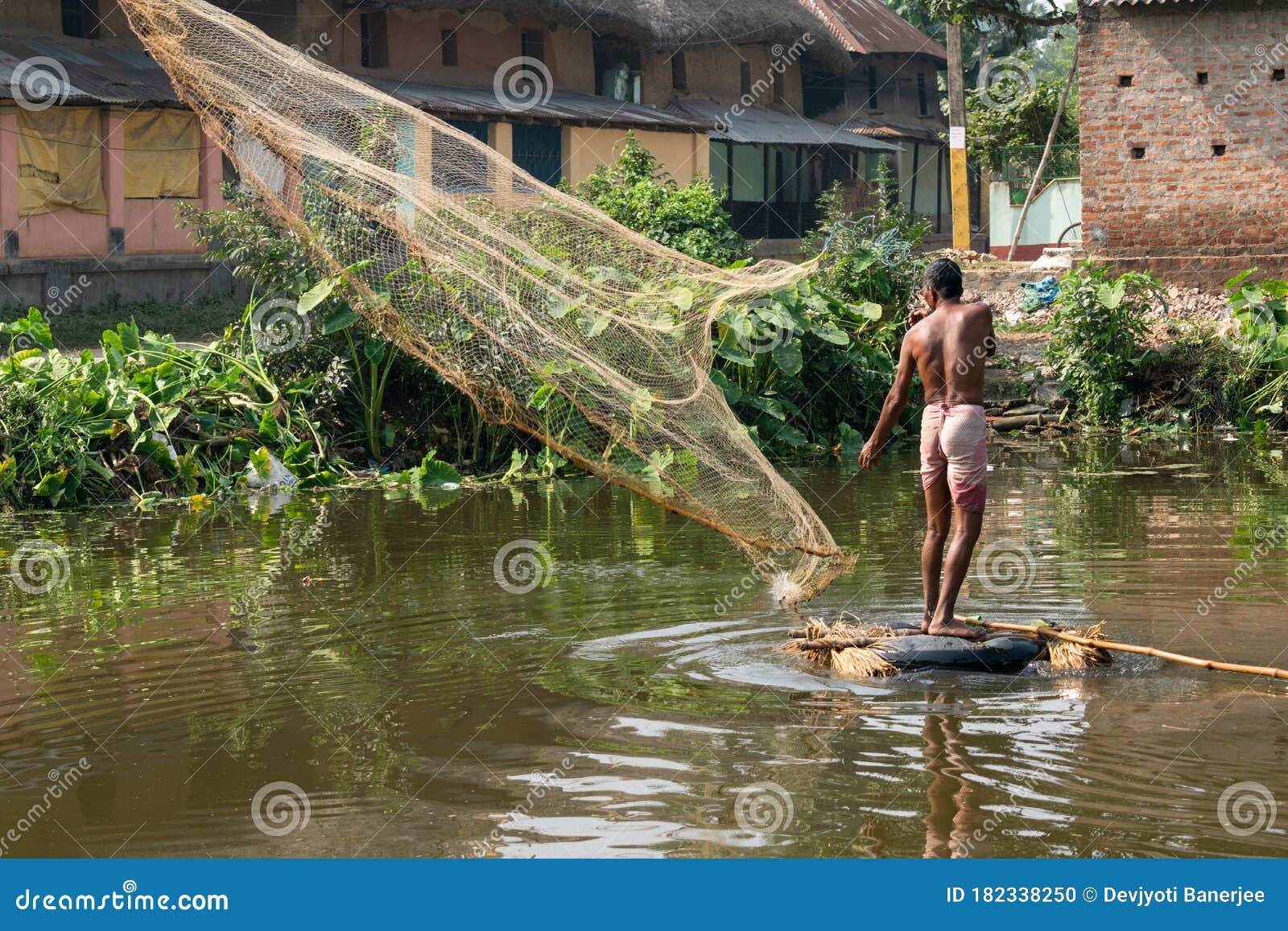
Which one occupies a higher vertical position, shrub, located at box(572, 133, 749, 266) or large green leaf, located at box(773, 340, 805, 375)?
shrub, located at box(572, 133, 749, 266)

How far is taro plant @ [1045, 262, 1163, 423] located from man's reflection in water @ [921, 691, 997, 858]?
1023 cm

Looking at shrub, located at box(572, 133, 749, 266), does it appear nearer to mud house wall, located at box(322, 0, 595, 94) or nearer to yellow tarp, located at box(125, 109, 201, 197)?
yellow tarp, located at box(125, 109, 201, 197)

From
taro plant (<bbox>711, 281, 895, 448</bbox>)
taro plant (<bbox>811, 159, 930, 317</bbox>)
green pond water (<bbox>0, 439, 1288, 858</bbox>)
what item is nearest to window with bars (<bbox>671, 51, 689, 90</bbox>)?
taro plant (<bbox>811, 159, 930, 317</bbox>)

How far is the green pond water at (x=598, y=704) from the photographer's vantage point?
4.87 m

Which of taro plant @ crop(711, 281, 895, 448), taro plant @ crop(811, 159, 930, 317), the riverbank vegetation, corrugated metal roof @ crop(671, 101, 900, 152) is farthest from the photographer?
corrugated metal roof @ crop(671, 101, 900, 152)

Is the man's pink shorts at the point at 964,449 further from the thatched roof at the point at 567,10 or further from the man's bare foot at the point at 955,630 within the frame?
the thatched roof at the point at 567,10

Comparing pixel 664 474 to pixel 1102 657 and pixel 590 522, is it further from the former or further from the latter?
pixel 590 522

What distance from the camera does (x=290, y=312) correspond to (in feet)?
42.1

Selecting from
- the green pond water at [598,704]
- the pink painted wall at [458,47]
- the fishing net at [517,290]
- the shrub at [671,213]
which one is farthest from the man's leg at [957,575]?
the pink painted wall at [458,47]

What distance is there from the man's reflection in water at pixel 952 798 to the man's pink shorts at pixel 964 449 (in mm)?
1056

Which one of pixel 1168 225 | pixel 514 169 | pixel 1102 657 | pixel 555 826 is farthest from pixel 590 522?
pixel 1168 225

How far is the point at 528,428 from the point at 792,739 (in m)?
2.07

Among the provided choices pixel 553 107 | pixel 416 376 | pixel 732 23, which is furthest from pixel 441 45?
pixel 416 376

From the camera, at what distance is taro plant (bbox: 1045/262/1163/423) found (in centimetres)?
1538
